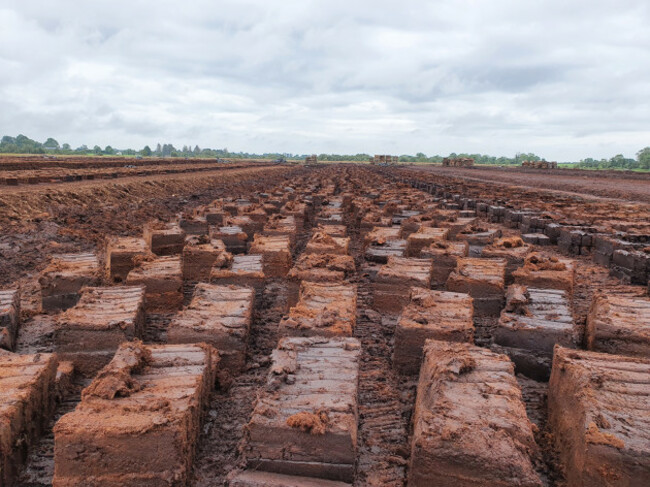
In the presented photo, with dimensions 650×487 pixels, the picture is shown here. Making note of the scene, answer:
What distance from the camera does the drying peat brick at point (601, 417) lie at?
80.8 inches

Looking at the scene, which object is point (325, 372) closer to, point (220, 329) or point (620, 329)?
point (220, 329)

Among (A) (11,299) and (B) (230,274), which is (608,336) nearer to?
(B) (230,274)

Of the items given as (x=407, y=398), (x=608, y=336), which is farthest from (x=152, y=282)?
(x=608, y=336)

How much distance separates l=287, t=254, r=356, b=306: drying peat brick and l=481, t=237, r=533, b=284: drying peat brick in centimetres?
193

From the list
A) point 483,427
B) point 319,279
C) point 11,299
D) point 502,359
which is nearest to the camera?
point 483,427

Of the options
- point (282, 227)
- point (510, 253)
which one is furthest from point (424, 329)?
point (282, 227)

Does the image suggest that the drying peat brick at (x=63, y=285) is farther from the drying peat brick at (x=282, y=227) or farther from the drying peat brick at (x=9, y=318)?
the drying peat brick at (x=282, y=227)

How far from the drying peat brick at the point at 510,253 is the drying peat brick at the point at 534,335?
68.3 inches

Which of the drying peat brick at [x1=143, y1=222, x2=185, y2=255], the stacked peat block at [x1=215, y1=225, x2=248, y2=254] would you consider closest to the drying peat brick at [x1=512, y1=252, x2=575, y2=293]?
the stacked peat block at [x1=215, y1=225, x2=248, y2=254]

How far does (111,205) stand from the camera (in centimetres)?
1519

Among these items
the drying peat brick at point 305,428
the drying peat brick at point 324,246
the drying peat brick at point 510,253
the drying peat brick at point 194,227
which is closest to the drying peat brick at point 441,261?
the drying peat brick at point 510,253

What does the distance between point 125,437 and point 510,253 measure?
197 inches

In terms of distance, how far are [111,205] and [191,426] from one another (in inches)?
561

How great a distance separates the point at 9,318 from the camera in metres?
3.95
